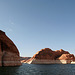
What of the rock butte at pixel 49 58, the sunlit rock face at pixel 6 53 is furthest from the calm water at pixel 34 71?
the rock butte at pixel 49 58

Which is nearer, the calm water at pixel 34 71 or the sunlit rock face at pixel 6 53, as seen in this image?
the calm water at pixel 34 71

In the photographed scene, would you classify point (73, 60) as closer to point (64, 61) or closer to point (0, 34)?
point (64, 61)

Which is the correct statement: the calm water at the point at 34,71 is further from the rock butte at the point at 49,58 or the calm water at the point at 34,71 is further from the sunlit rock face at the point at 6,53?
the rock butte at the point at 49,58

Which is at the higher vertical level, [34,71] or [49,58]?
[34,71]

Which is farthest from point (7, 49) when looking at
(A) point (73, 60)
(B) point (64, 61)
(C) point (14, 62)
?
(A) point (73, 60)

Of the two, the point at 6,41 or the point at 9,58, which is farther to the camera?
the point at 6,41

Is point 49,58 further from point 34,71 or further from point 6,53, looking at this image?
point 34,71

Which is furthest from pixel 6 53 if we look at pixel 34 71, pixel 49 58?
pixel 49 58

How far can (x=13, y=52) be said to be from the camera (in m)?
48.0

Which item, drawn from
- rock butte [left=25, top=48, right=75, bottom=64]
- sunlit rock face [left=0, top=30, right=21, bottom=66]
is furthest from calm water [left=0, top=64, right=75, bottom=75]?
rock butte [left=25, top=48, right=75, bottom=64]

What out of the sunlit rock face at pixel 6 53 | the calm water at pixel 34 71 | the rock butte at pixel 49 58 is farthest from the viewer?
the rock butte at pixel 49 58

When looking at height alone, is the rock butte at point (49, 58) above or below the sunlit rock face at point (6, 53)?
below

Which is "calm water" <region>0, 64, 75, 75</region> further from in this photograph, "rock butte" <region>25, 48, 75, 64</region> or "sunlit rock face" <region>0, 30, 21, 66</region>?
"rock butte" <region>25, 48, 75, 64</region>

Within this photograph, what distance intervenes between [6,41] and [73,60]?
96.7 m
